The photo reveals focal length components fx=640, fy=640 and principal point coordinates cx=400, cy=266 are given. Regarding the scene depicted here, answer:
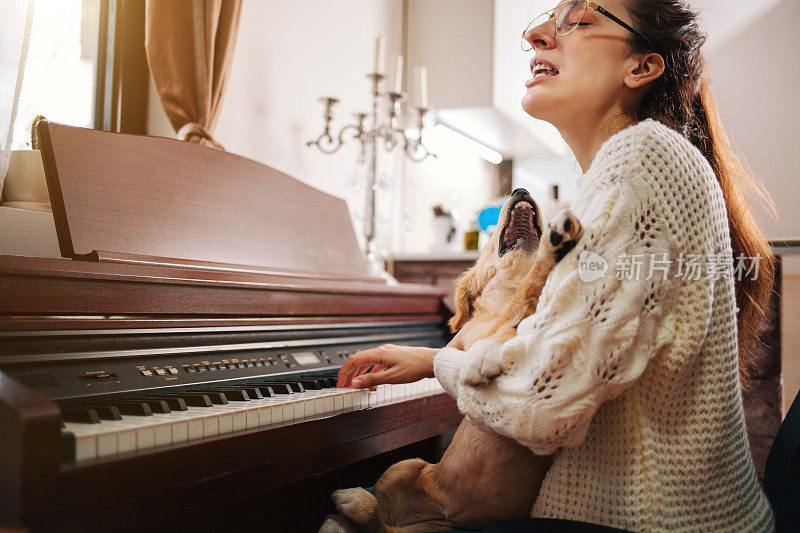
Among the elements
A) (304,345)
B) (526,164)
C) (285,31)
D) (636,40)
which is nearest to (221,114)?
(285,31)

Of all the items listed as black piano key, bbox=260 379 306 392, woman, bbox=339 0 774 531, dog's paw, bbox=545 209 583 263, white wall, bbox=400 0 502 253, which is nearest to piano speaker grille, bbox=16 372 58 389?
black piano key, bbox=260 379 306 392

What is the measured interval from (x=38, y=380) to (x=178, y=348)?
32cm

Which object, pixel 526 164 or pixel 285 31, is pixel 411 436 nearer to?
pixel 285 31

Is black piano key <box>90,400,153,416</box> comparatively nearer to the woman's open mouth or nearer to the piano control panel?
the piano control panel

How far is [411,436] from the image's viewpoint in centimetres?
173

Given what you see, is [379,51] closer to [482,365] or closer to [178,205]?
[178,205]

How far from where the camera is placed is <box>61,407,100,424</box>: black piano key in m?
1.02

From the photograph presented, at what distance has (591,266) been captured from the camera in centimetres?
97

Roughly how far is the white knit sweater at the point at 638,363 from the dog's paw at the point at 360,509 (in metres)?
0.41

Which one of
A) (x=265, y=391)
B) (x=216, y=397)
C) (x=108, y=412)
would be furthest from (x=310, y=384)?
(x=108, y=412)

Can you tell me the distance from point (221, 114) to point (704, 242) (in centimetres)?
239

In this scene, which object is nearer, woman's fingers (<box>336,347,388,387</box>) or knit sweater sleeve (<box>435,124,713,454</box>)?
knit sweater sleeve (<box>435,124,713,454</box>)

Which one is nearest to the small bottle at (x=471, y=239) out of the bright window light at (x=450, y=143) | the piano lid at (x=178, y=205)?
the bright window light at (x=450, y=143)

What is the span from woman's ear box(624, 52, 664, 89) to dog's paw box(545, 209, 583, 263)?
15.7 inches
